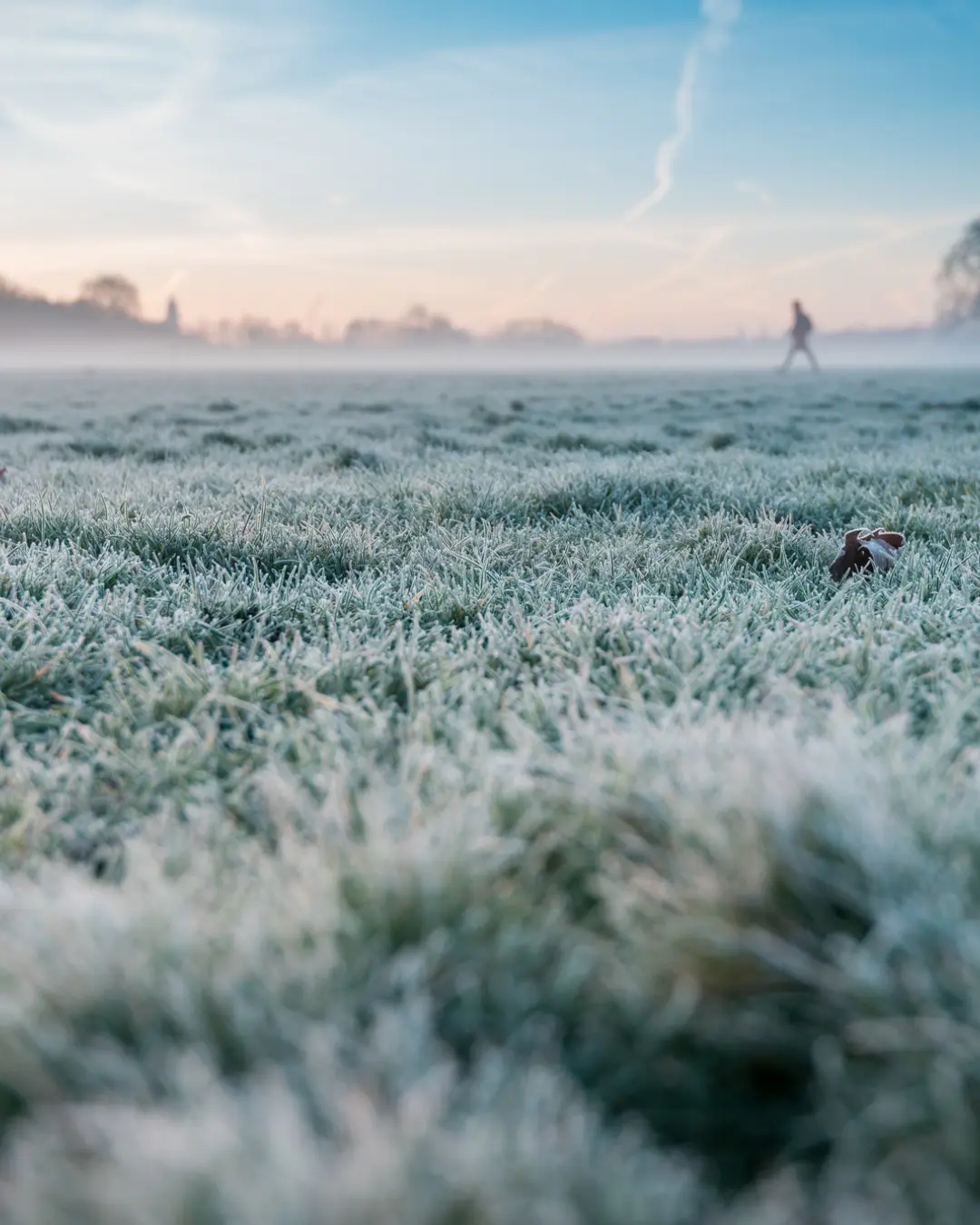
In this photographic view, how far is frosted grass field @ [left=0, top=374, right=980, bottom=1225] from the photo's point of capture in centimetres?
107

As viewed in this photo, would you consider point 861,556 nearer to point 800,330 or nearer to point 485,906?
point 485,906

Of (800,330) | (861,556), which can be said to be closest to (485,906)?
(861,556)

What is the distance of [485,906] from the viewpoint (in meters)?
1.47

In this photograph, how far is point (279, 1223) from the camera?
0.96 metres

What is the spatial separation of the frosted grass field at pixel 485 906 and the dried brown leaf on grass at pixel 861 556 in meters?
0.41

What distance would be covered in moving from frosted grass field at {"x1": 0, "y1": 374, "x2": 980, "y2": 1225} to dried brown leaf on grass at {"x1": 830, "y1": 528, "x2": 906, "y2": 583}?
414 millimetres

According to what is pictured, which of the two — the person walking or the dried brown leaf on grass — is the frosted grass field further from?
the person walking

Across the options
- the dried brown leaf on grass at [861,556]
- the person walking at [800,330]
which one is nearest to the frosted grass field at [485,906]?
the dried brown leaf on grass at [861,556]

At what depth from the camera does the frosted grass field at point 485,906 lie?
1070mm

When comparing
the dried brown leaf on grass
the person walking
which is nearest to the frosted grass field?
the dried brown leaf on grass

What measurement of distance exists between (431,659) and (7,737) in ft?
3.46

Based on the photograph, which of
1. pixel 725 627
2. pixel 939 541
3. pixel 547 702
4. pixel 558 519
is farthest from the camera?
pixel 558 519

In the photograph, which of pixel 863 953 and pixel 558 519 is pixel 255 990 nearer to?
pixel 863 953

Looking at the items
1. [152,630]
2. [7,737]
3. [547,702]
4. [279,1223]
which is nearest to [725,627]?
[547,702]
